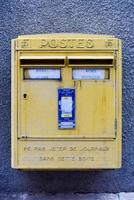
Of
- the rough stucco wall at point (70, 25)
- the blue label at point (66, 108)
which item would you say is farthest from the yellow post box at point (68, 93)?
the rough stucco wall at point (70, 25)

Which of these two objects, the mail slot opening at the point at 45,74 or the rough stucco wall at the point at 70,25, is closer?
the mail slot opening at the point at 45,74

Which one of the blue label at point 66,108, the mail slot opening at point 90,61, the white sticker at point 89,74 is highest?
the mail slot opening at point 90,61

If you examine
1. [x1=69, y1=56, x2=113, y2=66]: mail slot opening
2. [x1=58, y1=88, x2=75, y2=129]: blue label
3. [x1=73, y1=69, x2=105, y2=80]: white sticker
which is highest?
[x1=69, y1=56, x2=113, y2=66]: mail slot opening

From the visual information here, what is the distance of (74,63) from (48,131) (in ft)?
1.99

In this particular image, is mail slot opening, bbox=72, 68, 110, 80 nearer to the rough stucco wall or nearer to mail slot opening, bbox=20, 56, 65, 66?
mail slot opening, bbox=20, 56, 65, 66

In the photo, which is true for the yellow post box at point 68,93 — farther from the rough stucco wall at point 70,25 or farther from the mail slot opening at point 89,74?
the rough stucco wall at point 70,25

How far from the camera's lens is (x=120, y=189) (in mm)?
4133

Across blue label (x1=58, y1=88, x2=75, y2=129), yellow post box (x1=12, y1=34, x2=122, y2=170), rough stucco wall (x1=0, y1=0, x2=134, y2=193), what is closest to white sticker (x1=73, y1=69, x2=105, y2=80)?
yellow post box (x1=12, y1=34, x2=122, y2=170)

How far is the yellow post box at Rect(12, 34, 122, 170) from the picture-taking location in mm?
3535

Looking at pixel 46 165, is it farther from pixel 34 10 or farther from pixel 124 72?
pixel 34 10

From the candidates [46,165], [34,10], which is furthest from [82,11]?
[46,165]

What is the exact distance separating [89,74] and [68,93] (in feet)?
0.77

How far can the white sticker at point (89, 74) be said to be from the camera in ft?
11.6

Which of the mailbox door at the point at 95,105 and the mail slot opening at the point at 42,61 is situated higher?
the mail slot opening at the point at 42,61
